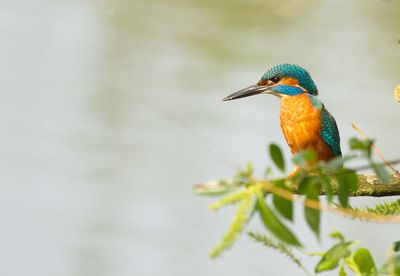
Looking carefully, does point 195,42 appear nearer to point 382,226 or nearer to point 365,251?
point 382,226

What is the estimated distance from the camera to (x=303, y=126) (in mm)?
3102

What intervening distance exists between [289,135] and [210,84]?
429 centimetres

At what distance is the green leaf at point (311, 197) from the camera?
1.24 metres

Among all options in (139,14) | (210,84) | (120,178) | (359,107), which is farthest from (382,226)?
(139,14)

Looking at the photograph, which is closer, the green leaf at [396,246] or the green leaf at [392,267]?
the green leaf at [392,267]

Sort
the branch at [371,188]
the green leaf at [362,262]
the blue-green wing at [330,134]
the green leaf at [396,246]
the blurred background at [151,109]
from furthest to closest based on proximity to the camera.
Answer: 1. the blurred background at [151,109]
2. the blue-green wing at [330,134]
3. the branch at [371,188]
4. the green leaf at [362,262]
5. the green leaf at [396,246]

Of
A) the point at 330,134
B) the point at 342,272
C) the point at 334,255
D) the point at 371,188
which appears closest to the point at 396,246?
the point at 334,255

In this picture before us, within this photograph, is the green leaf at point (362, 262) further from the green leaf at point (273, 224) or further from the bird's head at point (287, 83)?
the bird's head at point (287, 83)

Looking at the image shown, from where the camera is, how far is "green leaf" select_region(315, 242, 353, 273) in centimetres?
137

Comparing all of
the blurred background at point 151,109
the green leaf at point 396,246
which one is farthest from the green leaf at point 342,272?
the blurred background at point 151,109

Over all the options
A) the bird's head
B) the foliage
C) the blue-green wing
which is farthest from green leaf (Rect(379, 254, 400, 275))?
the bird's head

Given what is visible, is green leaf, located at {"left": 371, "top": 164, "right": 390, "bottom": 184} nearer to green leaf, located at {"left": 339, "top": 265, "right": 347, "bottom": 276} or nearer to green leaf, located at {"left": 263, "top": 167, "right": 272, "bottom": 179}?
green leaf, located at {"left": 263, "top": 167, "right": 272, "bottom": 179}

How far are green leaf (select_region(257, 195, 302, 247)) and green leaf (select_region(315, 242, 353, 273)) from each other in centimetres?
18

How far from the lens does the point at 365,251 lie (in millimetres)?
1458
